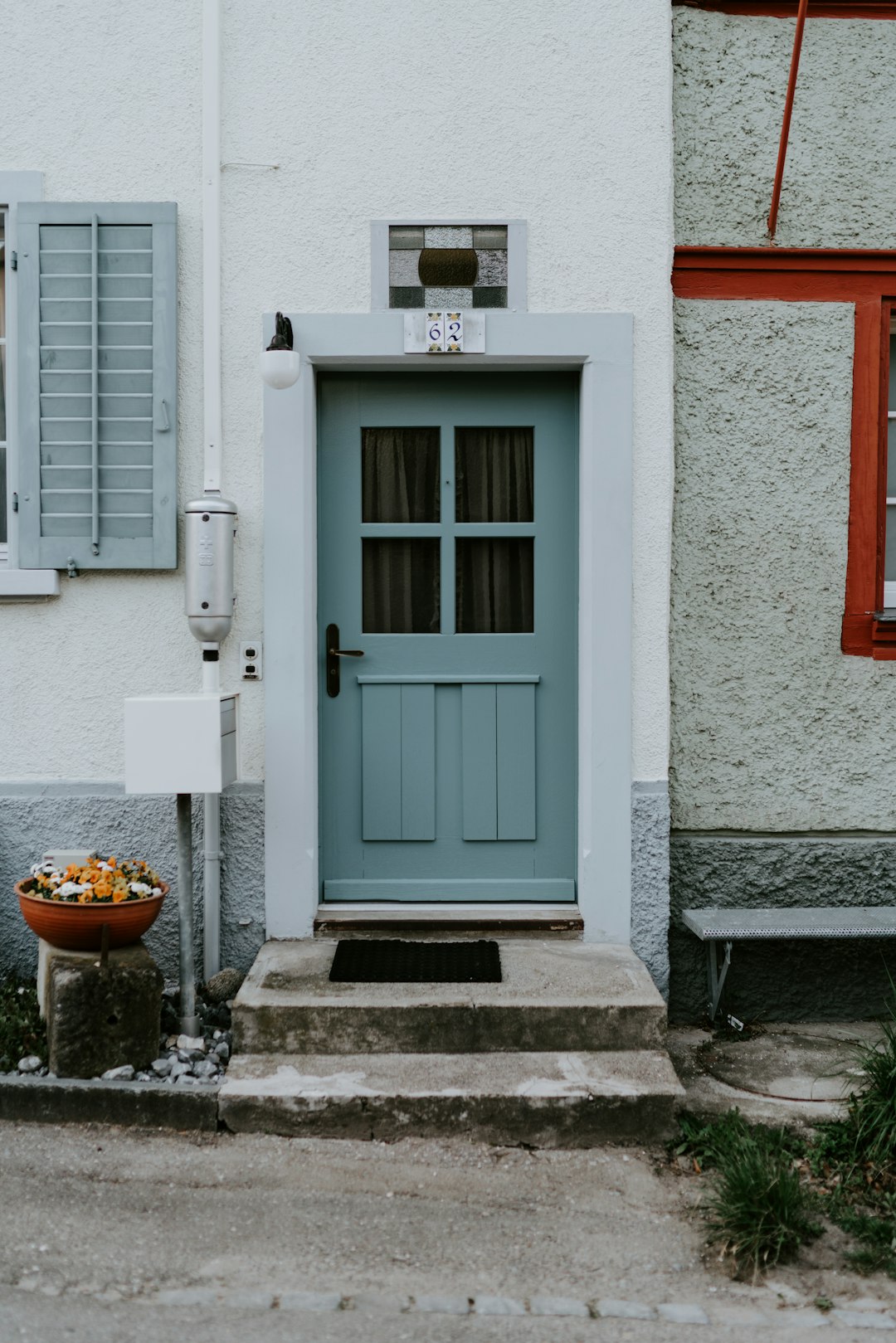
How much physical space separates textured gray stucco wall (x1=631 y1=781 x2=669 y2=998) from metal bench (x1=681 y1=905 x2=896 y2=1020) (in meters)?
0.12

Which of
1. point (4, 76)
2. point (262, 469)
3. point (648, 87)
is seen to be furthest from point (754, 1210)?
point (4, 76)

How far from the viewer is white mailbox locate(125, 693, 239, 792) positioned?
4.21 meters

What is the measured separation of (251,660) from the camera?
15.6ft

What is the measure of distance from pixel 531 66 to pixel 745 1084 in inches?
158

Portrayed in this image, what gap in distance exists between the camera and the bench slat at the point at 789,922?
4547 millimetres

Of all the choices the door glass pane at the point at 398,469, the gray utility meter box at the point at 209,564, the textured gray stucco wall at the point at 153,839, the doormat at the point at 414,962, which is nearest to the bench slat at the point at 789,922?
the doormat at the point at 414,962

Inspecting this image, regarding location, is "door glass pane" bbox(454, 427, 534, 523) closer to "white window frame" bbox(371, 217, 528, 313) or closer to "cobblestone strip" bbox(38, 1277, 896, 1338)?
"white window frame" bbox(371, 217, 528, 313)

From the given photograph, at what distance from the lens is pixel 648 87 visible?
4.68 metres

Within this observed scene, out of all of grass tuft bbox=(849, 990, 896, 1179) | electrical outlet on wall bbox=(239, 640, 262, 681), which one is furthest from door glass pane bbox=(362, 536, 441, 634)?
grass tuft bbox=(849, 990, 896, 1179)

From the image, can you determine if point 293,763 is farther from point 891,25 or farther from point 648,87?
point 891,25

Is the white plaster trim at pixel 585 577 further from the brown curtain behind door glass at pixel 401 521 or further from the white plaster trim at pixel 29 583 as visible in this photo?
the white plaster trim at pixel 29 583

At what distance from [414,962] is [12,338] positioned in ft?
9.68

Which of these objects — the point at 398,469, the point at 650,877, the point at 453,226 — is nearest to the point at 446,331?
the point at 453,226

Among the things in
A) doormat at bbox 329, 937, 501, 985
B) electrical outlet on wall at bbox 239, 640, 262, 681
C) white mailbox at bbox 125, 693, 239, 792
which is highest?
electrical outlet on wall at bbox 239, 640, 262, 681
